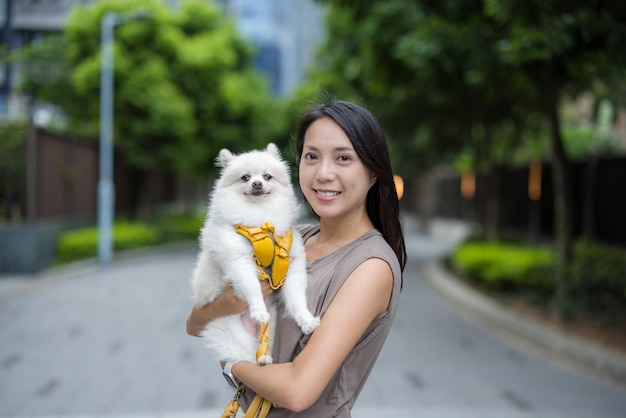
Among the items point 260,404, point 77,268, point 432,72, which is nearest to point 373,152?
point 260,404

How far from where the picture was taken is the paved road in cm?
574

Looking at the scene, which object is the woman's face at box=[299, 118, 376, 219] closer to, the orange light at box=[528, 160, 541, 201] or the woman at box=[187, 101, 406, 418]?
the woman at box=[187, 101, 406, 418]

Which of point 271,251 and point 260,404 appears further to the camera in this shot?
point 271,251

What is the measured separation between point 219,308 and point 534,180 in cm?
1411

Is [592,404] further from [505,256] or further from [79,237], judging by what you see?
[79,237]

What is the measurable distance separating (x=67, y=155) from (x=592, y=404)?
607 inches

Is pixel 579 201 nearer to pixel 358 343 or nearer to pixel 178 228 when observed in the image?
pixel 358 343

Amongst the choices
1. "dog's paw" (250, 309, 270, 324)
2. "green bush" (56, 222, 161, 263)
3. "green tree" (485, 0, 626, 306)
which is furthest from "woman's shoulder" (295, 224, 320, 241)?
"green bush" (56, 222, 161, 263)

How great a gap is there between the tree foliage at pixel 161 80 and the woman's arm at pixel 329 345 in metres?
19.8

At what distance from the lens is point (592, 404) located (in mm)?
5871

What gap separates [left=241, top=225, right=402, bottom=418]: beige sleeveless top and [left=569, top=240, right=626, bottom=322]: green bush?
6.95 m

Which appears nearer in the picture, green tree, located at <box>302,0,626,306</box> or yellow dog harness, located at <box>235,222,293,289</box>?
yellow dog harness, located at <box>235,222,293,289</box>

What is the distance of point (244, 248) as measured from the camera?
2.32 m

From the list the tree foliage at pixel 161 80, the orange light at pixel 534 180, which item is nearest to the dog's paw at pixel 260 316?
the orange light at pixel 534 180
